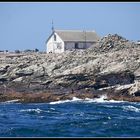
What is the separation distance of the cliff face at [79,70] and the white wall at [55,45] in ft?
55.0

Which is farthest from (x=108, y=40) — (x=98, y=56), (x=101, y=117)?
(x=101, y=117)

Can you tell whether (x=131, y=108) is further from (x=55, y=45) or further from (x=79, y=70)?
(x=55, y=45)

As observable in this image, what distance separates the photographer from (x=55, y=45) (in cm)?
10081

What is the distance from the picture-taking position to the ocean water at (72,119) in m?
32.7

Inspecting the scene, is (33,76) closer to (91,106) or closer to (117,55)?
(117,55)

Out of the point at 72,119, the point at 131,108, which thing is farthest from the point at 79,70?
the point at 72,119

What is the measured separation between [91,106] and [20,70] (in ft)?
82.0

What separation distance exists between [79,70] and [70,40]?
98.1 ft

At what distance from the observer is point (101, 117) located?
41.3 metres

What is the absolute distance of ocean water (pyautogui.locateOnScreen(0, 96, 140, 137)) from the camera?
3269 cm

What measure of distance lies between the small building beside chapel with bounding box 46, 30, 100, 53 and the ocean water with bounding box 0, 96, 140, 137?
4088cm

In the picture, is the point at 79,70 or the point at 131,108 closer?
the point at 131,108

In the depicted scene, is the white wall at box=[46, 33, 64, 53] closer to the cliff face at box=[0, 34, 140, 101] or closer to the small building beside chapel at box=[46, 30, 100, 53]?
the small building beside chapel at box=[46, 30, 100, 53]

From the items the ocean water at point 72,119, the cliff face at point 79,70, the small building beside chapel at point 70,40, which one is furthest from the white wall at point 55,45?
the ocean water at point 72,119
